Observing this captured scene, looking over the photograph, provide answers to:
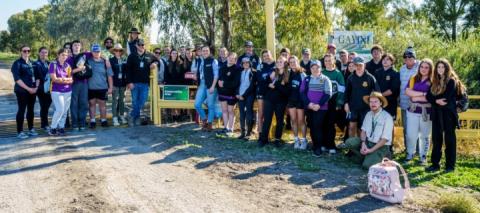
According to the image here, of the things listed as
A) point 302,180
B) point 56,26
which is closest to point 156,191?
point 302,180

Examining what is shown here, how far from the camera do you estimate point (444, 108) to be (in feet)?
24.4

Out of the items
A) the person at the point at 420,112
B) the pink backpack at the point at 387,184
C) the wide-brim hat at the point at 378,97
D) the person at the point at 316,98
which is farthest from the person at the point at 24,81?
the person at the point at 420,112

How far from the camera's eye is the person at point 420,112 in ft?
25.6

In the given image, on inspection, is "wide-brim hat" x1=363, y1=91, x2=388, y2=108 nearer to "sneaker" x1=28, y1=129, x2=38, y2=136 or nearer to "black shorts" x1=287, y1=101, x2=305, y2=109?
"black shorts" x1=287, y1=101, x2=305, y2=109

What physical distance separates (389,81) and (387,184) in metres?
2.83

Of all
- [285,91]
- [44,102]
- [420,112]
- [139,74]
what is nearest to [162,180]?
[285,91]

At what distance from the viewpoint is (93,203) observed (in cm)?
585

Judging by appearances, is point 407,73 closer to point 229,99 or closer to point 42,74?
point 229,99

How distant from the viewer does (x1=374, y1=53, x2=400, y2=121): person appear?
834 centimetres

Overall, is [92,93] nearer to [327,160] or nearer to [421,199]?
[327,160]

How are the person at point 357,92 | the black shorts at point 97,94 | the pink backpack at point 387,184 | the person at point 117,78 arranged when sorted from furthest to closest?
the person at point 117,78 → the black shorts at point 97,94 → the person at point 357,92 → the pink backpack at point 387,184

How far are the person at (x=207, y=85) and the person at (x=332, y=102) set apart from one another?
101 inches

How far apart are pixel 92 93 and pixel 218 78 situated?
9.12 feet

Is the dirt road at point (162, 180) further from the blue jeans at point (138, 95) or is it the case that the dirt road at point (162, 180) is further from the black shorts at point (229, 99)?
the blue jeans at point (138, 95)
